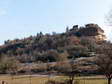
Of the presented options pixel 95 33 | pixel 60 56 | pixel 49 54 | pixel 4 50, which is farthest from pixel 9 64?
pixel 95 33

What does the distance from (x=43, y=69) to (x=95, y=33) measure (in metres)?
112

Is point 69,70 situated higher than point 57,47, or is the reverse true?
point 57,47

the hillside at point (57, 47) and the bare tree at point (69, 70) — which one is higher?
the hillside at point (57, 47)

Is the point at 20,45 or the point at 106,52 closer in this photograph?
the point at 106,52

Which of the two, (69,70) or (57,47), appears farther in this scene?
(57,47)

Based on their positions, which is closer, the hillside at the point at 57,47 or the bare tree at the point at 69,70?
the bare tree at the point at 69,70

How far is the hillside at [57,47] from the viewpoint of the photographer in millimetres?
121500

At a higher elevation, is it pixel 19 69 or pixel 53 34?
pixel 53 34

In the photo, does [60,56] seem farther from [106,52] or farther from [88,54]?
[106,52]

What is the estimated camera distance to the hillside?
122 metres

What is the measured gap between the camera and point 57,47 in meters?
153

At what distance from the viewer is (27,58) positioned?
130500mm

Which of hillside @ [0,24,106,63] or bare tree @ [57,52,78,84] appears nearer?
bare tree @ [57,52,78,84]

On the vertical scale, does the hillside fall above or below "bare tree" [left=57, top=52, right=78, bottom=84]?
above
